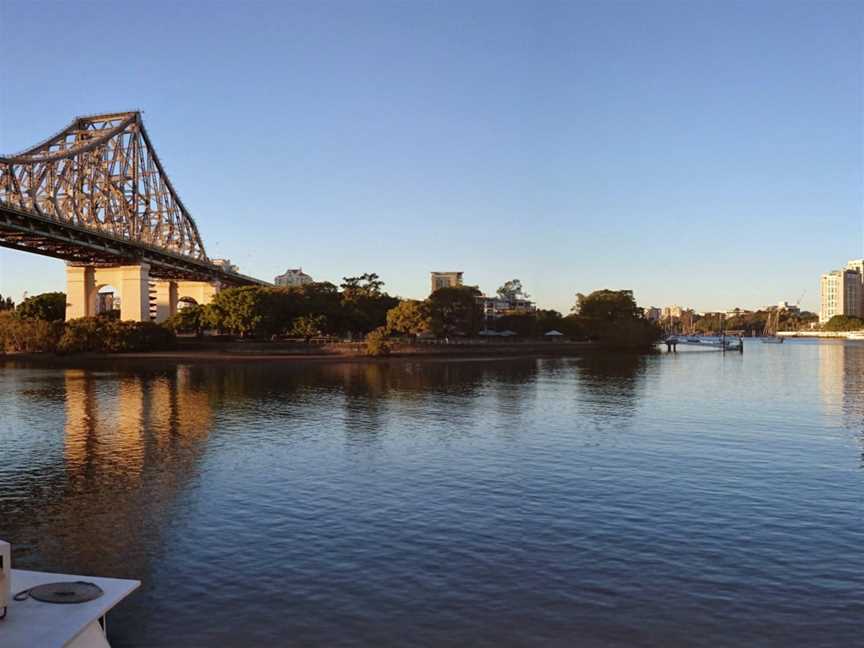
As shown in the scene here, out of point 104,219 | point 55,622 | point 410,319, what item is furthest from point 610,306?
point 55,622

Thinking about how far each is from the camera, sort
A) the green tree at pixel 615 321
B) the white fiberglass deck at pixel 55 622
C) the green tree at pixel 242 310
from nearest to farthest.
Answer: the white fiberglass deck at pixel 55 622 < the green tree at pixel 242 310 < the green tree at pixel 615 321

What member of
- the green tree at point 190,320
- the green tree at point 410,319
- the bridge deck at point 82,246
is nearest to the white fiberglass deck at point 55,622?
the bridge deck at point 82,246

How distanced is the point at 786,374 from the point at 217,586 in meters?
81.0

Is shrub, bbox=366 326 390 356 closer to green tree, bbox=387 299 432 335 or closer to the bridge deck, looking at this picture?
green tree, bbox=387 299 432 335

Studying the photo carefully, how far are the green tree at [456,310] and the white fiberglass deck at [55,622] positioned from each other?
112 m

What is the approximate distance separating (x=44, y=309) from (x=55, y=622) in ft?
386

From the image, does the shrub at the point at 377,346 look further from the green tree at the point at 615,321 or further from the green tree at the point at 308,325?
the green tree at the point at 615,321

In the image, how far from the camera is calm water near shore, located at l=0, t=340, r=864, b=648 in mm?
14000

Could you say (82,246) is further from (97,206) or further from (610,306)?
(610,306)

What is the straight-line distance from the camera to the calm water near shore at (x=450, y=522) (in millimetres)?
14000

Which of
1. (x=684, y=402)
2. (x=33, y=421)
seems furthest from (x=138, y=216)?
(x=684, y=402)

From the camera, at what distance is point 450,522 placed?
2062 cm

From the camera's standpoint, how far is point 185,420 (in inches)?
1641

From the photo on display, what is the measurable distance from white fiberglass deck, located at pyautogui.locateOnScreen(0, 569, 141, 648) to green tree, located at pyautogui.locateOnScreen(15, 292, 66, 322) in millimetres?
112348
